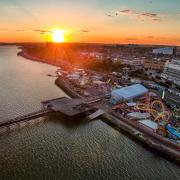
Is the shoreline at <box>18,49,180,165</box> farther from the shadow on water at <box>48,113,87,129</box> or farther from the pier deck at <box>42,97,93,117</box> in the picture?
the pier deck at <box>42,97,93,117</box>

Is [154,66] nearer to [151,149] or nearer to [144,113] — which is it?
[144,113]

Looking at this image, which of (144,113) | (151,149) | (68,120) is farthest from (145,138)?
(68,120)

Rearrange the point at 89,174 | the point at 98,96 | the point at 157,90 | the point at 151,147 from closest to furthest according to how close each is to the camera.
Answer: the point at 89,174 < the point at 151,147 < the point at 98,96 < the point at 157,90

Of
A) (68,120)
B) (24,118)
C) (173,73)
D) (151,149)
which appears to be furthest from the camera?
(173,73)

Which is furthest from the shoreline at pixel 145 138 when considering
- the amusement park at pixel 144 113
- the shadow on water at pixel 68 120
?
the shadow on water at pixel 68 120

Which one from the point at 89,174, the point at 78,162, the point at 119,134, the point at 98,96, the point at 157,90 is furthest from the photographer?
the point at 157,90

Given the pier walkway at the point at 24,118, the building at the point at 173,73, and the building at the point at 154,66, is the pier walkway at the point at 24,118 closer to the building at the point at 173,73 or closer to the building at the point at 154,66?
the building at the point at 173,73

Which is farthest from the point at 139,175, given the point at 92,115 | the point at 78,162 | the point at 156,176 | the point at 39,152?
the point at 92,115

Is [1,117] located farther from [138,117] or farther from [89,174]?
[138,117]

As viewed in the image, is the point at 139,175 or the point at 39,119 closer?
the point at 139,175
